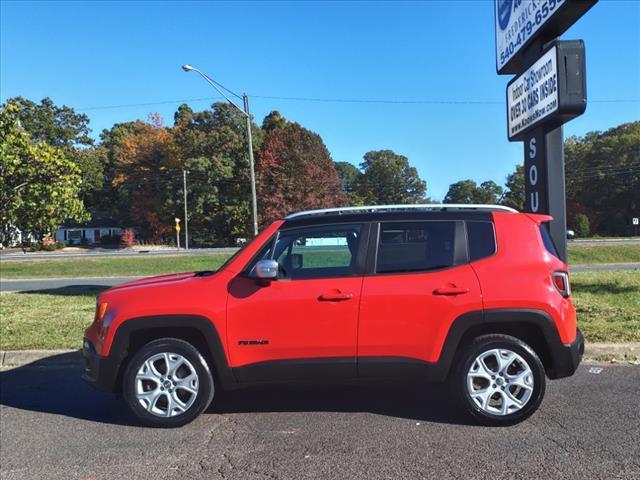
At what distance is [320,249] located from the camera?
15.6ft

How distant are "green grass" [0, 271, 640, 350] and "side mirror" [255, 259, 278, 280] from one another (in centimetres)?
428

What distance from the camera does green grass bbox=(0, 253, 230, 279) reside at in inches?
900

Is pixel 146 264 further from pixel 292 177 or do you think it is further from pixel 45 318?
pixel 292 177

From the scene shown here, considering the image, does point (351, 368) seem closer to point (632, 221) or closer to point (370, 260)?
point (370, 260)


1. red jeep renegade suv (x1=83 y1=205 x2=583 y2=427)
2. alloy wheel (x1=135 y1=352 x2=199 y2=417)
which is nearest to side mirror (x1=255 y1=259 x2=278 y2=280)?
red jeep renegade suv (x1=83 y1=205 x2=583 y2=427)

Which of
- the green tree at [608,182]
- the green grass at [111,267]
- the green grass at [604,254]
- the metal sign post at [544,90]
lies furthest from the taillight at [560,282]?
the green tree at [608,182]

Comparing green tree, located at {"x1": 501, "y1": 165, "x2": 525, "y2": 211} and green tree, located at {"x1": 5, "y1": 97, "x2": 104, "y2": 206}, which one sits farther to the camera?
green tree, located at {"x1": 501, "y1": 165, "x2": 525, "y2": 211}

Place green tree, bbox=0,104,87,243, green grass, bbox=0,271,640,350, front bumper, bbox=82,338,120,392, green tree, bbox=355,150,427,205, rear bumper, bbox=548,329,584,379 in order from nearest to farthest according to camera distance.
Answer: rear bumper, bbox=548,329,584,379 → front bumper, bbox=82,338,120,392 → green grass, bbox=0,271,640,350 → green tree, bbox=0,104,87,243 → green tree, bbox=355,150,427,205

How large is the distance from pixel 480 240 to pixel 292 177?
5027cm

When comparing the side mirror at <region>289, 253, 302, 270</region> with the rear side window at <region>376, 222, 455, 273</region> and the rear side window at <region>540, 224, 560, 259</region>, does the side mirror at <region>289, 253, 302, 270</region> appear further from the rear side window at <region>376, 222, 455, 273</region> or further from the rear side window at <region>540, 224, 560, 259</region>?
the rear side window at <region>540, 224, 560, 259</region>

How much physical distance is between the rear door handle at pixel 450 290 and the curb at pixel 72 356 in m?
3.01

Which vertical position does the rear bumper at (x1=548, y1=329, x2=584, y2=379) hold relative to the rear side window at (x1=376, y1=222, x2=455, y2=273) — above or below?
below

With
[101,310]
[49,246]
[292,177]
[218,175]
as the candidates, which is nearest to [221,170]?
[218,175]

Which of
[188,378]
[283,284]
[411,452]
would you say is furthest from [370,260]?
[188,378]
